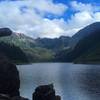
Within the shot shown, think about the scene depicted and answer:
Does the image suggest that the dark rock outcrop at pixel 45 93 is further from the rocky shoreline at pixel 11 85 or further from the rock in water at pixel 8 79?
the rock in water at pixel 8 79

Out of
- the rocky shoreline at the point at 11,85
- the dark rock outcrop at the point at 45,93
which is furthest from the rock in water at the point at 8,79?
the dark rock outcrop at the point at 45,93

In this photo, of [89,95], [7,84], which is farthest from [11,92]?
[89,95]

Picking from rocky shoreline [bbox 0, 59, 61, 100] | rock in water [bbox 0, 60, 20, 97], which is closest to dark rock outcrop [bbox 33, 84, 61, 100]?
rocky shoreline [bbox 0, 59, 61, 100]

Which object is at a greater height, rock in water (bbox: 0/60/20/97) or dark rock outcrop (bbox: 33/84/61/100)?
rock in water (bbox: 0/60/20/97)

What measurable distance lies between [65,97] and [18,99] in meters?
45.5

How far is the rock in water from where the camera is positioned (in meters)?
58.3

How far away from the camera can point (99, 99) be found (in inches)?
3538

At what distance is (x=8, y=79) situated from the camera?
2315 inches

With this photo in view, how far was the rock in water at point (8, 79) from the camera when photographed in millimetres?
58281

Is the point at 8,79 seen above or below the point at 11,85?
above

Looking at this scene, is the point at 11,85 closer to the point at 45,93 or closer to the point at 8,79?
the point at 8,79

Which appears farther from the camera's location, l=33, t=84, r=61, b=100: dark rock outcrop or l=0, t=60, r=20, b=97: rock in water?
l=0, t=60, r=20, b=97: rock in water

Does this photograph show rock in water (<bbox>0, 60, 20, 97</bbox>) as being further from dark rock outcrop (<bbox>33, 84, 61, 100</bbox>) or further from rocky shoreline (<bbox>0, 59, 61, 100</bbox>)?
dark rock outcrop (<bbox>33, 84, 61, 100</bbox>)

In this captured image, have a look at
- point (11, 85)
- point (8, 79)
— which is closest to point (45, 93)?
point (11, 85)
